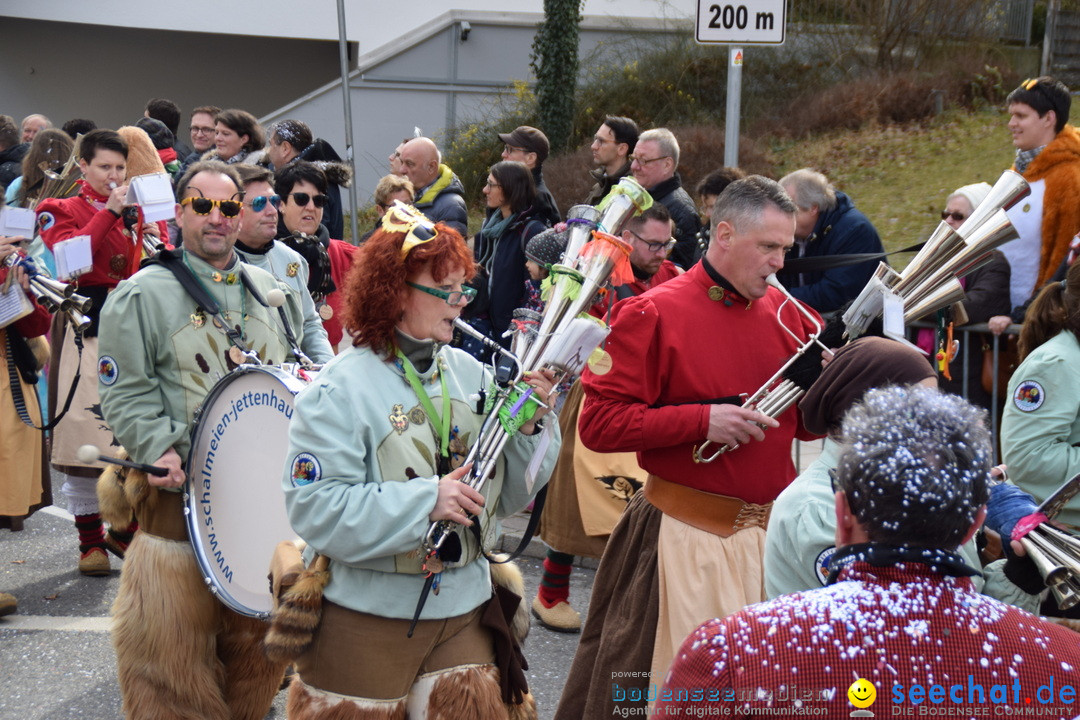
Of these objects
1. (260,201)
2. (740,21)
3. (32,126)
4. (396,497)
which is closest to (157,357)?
(260,201)

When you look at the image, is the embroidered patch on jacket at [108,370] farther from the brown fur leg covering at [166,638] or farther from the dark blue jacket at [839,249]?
the dark blue jacket at [839,249]

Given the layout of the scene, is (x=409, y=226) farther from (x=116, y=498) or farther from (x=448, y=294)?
(x=116, y=498)

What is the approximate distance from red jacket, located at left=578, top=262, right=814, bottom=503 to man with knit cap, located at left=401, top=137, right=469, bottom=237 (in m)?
4.15

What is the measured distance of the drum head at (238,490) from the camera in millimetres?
3885

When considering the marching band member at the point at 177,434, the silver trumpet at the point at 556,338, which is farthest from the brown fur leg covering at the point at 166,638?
the silver trumpet at the point at 556,338

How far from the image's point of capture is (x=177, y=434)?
4.05 m

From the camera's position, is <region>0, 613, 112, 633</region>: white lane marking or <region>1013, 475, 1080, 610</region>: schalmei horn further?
<region>0, 613, 112, 633</region>: white lane marking

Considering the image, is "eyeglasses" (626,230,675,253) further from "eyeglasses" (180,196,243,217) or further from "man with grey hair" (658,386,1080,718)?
"man with grey hair" (658,386,1080,718)

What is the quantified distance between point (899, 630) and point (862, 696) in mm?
116

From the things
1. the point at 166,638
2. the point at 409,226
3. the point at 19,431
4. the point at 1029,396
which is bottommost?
the point at 166,638

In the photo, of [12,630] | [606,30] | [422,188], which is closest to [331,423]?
[12,630]

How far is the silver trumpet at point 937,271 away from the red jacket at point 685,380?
38 centimetres

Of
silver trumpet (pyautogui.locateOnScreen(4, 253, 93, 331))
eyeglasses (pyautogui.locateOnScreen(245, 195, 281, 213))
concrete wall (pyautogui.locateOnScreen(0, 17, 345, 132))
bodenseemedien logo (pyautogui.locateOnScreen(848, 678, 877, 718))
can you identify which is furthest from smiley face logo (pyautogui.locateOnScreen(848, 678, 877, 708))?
concrete wall (pyautogui.locateOnScreen(0, 17, 345, 132))

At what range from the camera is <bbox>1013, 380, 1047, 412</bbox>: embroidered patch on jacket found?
373 centimetres
